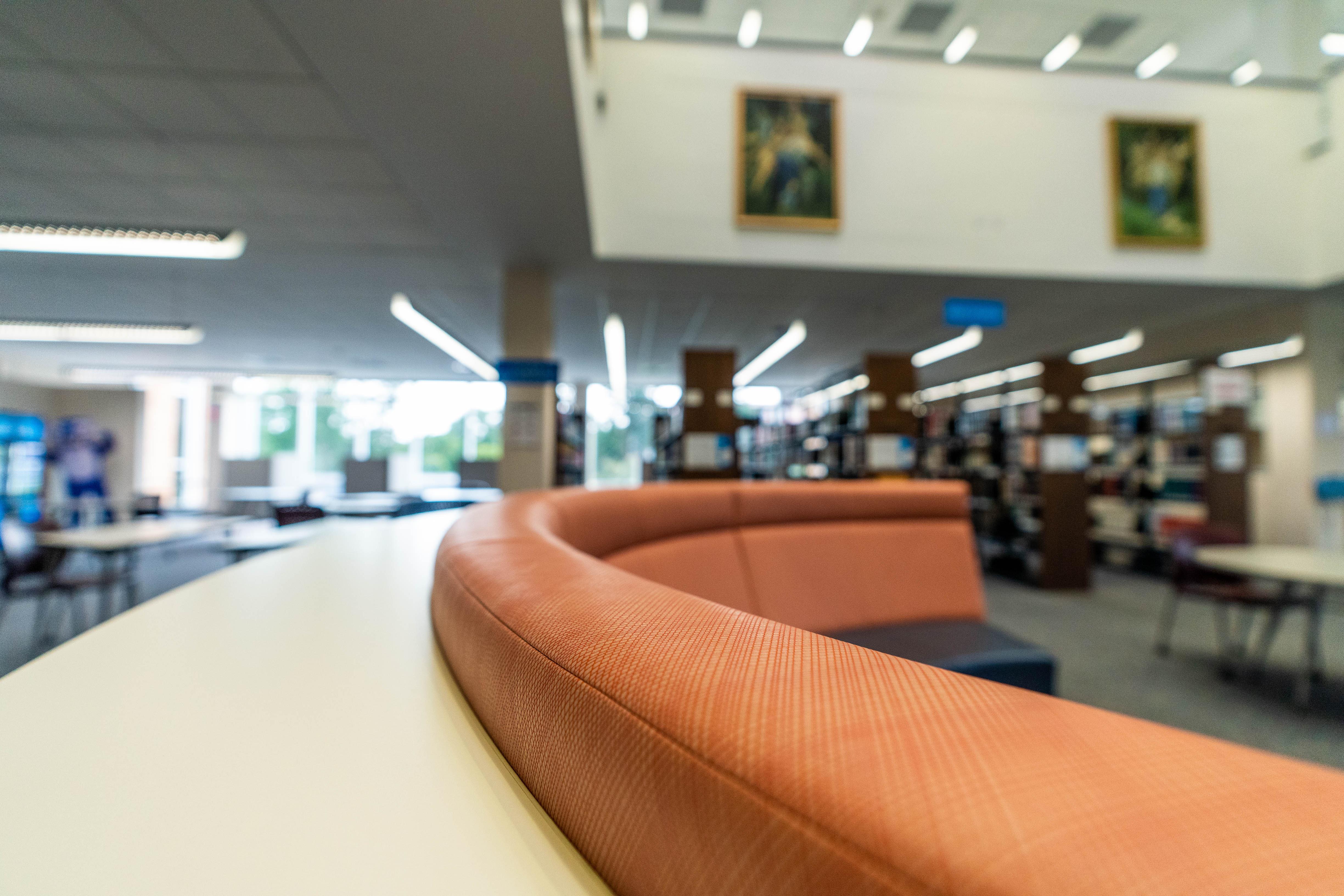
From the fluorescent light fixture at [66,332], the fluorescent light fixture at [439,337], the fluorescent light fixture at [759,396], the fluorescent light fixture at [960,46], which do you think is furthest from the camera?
the fluorescent light fixture at [759,396]

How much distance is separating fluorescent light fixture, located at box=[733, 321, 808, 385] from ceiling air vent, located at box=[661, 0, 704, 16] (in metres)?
3.29

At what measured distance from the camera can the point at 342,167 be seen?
363 cm

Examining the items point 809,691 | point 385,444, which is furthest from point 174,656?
point 385,444

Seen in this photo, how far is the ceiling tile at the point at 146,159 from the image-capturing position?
3.24m

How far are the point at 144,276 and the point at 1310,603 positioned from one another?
869 centimetres

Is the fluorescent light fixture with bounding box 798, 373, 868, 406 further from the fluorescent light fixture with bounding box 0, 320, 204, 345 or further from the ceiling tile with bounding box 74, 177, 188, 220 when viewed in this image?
the ceiling tile with bounding box 74, 177, 188, 220

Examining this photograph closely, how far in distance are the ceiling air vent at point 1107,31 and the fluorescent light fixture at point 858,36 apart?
2.05 metres

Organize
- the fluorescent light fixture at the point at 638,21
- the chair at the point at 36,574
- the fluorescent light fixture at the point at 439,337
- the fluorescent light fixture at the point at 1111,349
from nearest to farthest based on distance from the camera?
1. the chair at the point at 36,574
2. the fluorescent light fixture at the point at 638,21
3. the fluorescent light fixture at the point at 439,337
4. the fluorescent light fixture at the point at 1111,349

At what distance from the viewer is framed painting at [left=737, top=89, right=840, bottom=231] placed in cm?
511

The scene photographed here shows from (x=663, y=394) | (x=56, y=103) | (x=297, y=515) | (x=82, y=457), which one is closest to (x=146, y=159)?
(x=297, y=515)

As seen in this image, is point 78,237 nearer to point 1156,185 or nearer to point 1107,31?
point 1107,31

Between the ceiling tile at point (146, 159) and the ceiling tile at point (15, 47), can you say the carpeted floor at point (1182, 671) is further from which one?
the ceiling tile at point (146, 159)

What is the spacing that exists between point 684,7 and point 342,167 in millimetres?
3309

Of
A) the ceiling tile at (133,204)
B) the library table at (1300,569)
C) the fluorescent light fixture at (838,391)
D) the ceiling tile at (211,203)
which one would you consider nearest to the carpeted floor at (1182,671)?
the library table at (1300,569)
